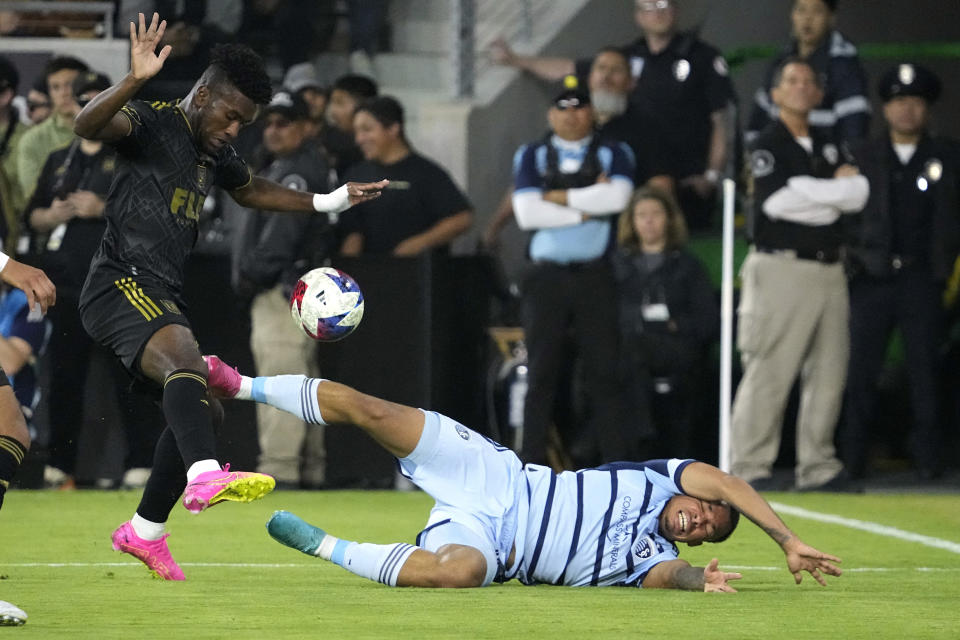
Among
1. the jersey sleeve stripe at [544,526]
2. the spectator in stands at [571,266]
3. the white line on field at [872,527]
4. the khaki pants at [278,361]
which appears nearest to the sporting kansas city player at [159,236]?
the jersey sleeve stripe at [544,526]

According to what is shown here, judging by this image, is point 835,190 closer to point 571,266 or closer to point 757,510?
point 571,266

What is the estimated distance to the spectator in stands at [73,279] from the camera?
1196 cm

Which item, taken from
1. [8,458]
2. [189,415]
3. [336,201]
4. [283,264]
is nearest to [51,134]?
[283,264]

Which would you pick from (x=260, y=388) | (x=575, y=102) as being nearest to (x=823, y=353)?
(x=575, y=102)

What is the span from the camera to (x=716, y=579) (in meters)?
6.90

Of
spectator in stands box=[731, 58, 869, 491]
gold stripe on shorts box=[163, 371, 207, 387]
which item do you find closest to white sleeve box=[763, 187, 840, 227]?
spectator in stands box=[731, 58, 869, 491]

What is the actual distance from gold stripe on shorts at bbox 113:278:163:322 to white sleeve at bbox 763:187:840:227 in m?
5.85

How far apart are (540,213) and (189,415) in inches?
214

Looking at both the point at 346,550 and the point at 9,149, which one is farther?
the point at 9,149

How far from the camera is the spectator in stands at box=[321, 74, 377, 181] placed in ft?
43.7

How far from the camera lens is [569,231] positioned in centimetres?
1182

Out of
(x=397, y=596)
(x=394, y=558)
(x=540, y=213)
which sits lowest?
(x=397, y=596)

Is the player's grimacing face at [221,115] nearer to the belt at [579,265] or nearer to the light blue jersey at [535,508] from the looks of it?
the light blue jersey at [535,508]

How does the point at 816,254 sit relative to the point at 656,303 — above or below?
above
